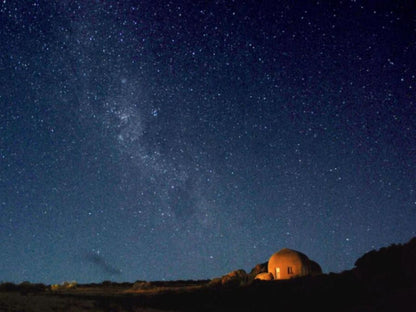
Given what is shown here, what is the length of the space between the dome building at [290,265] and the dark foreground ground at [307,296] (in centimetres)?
859

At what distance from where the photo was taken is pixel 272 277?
32.9 meters

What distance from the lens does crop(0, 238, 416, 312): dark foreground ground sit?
52.5 ft

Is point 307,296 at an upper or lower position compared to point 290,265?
lower

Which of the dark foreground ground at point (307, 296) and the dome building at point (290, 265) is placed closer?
the dark foreground ground at point (307, 296)

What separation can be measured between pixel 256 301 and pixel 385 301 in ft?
22.7

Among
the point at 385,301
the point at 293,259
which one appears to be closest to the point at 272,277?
the point at 293,259

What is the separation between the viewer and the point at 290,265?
33.0 metres

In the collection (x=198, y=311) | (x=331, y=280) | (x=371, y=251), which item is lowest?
(x=198, y=311)

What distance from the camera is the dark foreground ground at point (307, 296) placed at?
1599cm

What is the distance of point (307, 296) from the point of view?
2022 centimetres

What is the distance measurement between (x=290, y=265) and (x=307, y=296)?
13053 mm

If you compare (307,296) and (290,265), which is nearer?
(307,296)

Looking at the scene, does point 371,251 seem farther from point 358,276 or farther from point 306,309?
point 306,309

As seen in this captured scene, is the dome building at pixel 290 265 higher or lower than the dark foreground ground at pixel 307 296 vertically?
higher
